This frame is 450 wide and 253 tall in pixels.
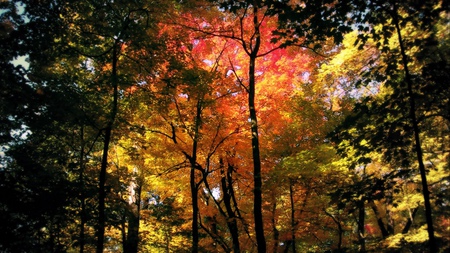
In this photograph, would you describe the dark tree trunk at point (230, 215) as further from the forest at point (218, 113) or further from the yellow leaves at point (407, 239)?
the yellow leaves at point (407, 239)

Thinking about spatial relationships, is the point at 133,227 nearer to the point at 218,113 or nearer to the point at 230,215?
the point at 230,215

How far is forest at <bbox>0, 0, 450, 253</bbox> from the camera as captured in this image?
5516 millimetres

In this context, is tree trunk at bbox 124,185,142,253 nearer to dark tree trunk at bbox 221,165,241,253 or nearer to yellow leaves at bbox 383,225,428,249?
dark tree trunk at bbox 221,165,241,253

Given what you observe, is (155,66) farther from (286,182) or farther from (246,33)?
(286,182)

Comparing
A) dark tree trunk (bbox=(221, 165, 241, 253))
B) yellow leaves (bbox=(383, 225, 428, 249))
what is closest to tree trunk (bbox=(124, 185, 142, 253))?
dark tree trunk (bbox=(221, 165, 241, 253))

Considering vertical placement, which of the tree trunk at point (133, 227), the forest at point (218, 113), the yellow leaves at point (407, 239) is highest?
the forest at point (218, 113)

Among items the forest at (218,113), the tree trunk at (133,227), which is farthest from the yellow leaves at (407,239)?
the tree trunk at (133,227)

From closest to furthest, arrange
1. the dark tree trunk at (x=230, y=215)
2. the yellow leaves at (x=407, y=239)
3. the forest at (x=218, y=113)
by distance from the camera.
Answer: the forest at (x=218, y=113) → the yellow leaves at (x=407, y=239) → the dark tree trunk at (x=230, y=215)

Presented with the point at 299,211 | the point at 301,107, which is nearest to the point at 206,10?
the point at 301,107

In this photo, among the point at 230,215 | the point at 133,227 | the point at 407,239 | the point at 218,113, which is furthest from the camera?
the point at 230,215

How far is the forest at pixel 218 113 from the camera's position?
18.1 ft

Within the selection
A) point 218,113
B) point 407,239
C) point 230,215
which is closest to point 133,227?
point 230,215

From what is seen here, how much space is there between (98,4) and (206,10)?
3.98 metres

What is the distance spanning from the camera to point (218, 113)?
12.2 metres
